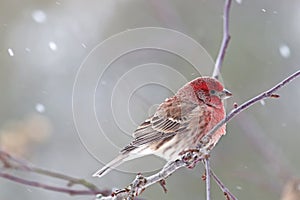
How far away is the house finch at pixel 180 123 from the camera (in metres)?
3.60

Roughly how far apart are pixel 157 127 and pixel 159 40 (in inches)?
178

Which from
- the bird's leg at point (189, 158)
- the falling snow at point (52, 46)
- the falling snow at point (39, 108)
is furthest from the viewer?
the falling snow at point (52, 46)

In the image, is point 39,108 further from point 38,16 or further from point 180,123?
point 180,123

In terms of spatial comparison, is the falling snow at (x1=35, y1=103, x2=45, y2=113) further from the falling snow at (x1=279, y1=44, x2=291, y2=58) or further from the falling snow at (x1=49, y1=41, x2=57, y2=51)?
the falling snow at (x1=279, y1=44, x2=291, y2=58)

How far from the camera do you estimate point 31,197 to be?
8891 mm

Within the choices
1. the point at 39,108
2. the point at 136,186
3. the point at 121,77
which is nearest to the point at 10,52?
the point at 39,108

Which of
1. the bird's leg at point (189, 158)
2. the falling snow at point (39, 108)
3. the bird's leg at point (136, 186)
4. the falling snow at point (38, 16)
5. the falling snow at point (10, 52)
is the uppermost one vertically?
the falling snow at point (38, 16)

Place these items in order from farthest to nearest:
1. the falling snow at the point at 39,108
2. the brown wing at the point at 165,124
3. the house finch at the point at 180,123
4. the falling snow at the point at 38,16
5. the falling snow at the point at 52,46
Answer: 1. the falling snow at the point at 38,16
2. the falling snow at the point at 52,46
3. the falling snow at the point at 39,108
4. the brown wing at the point at 165,124
5. the house finch at the point at 180,123

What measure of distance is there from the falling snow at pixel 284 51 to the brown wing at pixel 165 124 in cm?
449

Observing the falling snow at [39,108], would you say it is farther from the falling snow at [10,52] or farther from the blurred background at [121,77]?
the falling snow at [10,52]

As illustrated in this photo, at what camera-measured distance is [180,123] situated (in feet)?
12.6

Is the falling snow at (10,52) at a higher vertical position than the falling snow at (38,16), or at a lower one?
lower

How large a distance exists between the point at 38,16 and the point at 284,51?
4382 mm

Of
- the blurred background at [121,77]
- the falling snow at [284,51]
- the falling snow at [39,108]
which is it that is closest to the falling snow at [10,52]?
the blurred background at [121,77]
